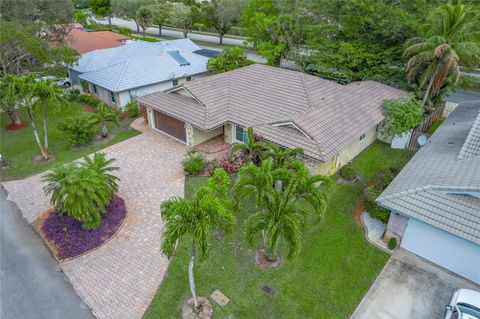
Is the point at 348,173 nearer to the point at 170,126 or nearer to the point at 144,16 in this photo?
the point at 170,126

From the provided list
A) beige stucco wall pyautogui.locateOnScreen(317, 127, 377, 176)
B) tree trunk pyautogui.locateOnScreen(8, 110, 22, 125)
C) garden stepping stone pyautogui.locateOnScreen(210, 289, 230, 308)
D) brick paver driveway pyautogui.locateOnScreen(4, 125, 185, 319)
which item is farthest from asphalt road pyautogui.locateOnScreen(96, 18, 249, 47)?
garden stepping stone pyautogui.locateOnScreen(210, 289, 230, 308)

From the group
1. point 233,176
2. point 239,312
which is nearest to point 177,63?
point 233,176

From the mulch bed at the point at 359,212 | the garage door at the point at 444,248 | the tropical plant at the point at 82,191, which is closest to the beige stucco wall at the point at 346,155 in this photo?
the mulch bed at the point at 359,212

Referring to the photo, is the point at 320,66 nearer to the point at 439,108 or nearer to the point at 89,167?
the point at 439,108

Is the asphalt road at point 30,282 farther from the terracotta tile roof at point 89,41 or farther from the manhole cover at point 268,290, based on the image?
the terracotta tile roof at point 89,41

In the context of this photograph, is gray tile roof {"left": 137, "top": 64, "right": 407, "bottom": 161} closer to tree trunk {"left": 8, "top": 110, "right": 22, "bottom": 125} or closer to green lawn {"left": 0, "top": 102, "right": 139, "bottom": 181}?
green lawn {"left": 0, "top": 102, "right": 139, "bottom": 181}

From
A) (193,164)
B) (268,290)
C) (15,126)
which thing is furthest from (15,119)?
(268,290)
